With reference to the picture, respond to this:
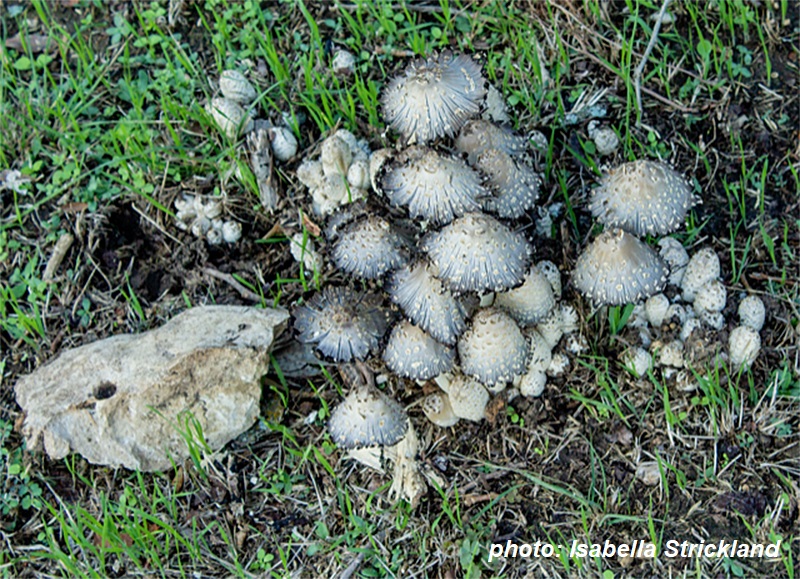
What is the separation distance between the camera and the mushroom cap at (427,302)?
365cm

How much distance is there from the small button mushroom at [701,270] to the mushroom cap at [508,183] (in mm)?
910

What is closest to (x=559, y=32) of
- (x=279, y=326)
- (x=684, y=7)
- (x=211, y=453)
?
(x=684, y=7)

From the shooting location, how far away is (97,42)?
17.2 ft

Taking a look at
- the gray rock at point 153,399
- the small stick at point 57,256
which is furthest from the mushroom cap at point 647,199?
the small stick at point 57,256

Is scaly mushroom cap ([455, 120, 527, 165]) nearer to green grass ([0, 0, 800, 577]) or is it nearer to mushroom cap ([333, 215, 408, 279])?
mushroom cap ([333, 215, 408, 279])

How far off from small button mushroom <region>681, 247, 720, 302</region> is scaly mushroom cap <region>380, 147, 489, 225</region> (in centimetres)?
120

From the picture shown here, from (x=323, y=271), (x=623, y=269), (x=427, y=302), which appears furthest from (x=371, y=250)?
(x=623, y=269)

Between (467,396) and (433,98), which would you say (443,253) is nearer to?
(433,98)

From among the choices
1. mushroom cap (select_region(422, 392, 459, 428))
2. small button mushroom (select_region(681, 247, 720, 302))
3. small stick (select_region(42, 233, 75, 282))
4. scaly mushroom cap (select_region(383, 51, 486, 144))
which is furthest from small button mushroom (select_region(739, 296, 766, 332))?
small stick (select_region(42, 233, 75, 282))

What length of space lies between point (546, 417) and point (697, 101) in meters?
1.85

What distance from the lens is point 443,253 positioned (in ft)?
11.5

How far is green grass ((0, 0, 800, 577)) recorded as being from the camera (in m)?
4.02

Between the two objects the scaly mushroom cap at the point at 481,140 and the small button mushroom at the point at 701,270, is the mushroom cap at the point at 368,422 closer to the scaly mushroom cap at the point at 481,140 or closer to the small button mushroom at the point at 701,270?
the scaly mushroom cap at the point at 481,140

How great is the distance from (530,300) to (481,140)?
0.71 metres
